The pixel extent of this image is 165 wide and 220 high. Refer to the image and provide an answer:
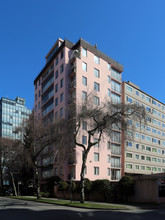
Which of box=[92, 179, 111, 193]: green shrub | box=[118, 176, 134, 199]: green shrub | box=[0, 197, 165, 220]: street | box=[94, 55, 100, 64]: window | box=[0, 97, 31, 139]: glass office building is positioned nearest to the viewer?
box=[0, 197, 165, 220]: street

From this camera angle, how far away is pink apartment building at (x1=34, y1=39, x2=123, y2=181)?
43688 mm

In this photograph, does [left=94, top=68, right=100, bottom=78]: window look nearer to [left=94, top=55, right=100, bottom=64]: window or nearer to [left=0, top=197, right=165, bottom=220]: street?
[left=94, top=55, right=100, bottom=64]: window

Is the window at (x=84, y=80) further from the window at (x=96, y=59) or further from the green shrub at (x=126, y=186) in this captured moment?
the green shrub at (x=126, y=186)

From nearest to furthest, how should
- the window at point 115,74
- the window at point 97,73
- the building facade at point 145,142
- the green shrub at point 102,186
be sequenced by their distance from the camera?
the green shrub at point 102,186 < the window at point 97,73 < the window at point 115,74 < the building facade at point 145,142

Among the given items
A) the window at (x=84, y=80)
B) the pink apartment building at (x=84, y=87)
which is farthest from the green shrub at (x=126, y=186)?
the window at (x=84, y=80)

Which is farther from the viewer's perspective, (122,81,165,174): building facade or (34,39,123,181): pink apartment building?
(122,81,165,174): building facade

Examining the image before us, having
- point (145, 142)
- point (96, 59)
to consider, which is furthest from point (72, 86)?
point (145, 142)

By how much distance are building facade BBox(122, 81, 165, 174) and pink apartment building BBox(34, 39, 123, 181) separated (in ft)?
13.7

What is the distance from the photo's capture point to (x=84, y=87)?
4581 centimetres

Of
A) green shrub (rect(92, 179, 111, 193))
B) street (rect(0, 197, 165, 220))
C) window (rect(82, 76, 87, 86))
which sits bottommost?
green shrub (rect(92, 179, 111, 193))

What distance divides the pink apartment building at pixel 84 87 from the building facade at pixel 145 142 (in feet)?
13.7

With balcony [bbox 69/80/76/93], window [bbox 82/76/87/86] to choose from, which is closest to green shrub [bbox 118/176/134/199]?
balcony [bbox 69/80/76/93]

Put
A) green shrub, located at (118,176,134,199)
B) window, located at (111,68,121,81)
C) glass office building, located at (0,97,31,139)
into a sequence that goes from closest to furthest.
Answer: green shrub, located at (118,176,134,199) < window, located at (111,68,121,81) < glass office building, located at (0,97,31,139)

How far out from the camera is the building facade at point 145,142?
54931 mm
